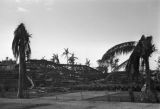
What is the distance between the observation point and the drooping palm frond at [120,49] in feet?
61.6

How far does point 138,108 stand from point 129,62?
10.6 feet

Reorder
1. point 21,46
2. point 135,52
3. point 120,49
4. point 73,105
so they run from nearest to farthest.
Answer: point 135,52 < point 73,105 < point 120,49 < point 21,46

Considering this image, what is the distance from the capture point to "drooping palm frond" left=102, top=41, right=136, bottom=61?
1877 centimetres

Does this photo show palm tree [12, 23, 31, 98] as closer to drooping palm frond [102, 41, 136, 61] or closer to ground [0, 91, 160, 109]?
ground [0, 91, 160, 109]

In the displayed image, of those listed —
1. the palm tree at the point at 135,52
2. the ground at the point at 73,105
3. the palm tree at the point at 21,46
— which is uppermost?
the palm tree at the point at 21,46

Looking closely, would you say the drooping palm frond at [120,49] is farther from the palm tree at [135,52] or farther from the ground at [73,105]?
the ground at [73,105]

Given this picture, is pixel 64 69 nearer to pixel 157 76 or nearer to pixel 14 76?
pixel 14 76

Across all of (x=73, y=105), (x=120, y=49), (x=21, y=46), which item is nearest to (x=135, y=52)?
(x=120, y=49)

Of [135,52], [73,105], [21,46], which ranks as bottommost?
[73,105]

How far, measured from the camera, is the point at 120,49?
61.9 ft

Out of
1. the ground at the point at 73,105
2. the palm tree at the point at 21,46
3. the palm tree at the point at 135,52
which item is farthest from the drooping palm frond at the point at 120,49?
the palm tree at the point at 21,46

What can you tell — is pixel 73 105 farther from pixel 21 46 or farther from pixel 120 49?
pixel 21 46

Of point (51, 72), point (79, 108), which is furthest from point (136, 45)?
point (51, 72)

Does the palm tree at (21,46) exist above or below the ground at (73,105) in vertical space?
above
